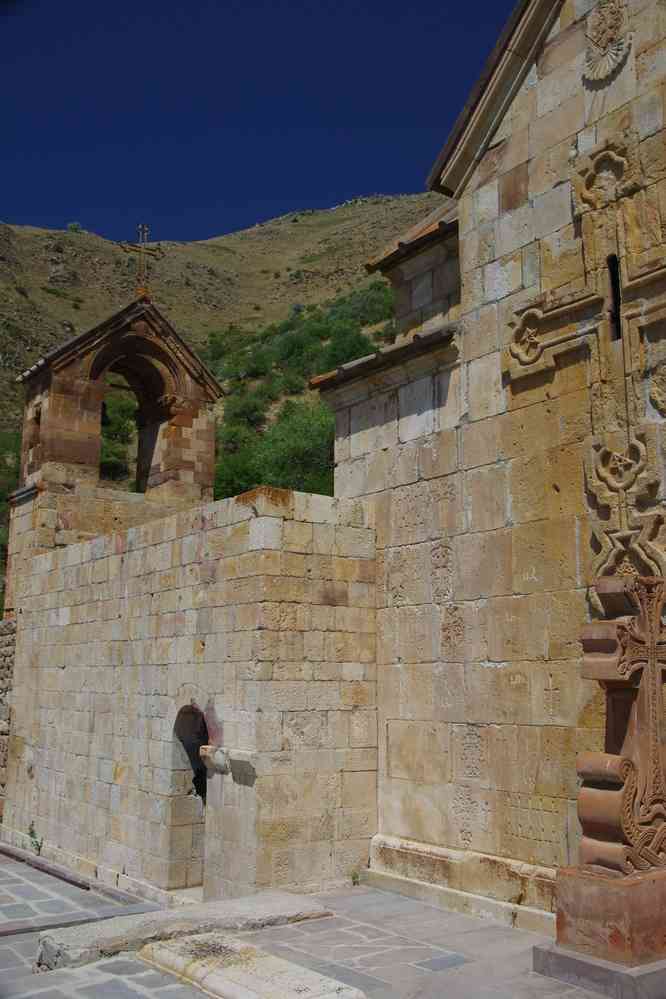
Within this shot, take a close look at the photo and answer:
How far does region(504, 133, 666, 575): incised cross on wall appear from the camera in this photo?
18.0 ft

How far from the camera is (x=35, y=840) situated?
10.2 meters

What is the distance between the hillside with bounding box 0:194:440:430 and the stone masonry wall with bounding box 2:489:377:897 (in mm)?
30355

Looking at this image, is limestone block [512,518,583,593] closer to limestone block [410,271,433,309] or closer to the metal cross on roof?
limestone block [410,271,433,309]

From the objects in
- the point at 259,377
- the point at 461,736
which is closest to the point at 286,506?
the point at 461,736

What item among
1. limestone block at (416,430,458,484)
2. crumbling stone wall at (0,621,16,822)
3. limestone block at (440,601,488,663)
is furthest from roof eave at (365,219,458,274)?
crumbling stone wall at (0,621,16,822)

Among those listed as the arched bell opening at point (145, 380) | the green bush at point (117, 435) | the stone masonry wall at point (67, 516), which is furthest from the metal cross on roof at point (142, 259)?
the green bush at point (117, 435)

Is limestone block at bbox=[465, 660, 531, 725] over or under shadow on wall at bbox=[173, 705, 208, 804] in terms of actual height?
over

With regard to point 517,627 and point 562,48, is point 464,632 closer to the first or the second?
point 517,627

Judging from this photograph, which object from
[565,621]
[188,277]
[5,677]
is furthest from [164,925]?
[188,277]

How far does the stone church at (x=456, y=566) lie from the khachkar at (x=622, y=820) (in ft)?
0.21

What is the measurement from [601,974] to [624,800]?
2.61 ft

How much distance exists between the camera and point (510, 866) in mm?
5965

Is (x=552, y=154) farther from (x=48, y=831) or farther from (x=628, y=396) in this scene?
(x=48, y=831)

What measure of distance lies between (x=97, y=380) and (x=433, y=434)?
19.7ft
